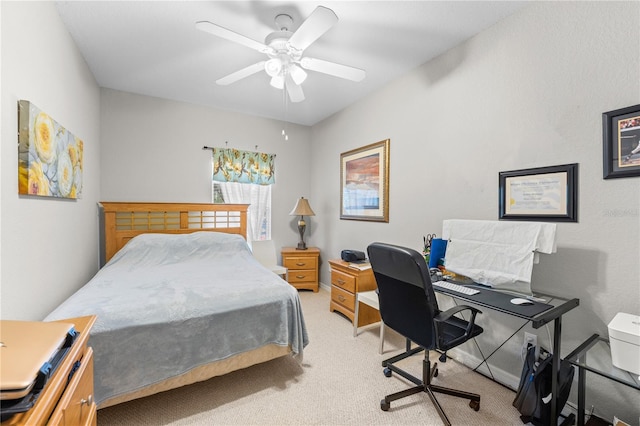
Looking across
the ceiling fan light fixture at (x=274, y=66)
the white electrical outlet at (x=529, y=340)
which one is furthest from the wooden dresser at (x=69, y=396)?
the white electrical outlet at (x=529, y=340)

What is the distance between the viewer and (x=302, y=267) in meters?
4.14

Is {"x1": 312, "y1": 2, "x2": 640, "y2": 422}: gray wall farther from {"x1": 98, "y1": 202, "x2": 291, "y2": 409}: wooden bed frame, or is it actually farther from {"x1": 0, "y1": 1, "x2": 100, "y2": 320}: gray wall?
{"x1": 0, "y1": 1, "x2": 100, "y2": 320}: gray wall

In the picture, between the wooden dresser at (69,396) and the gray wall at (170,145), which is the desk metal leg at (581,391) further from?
the gray wall at (170,145)

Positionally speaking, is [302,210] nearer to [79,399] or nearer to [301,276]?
[301,276]

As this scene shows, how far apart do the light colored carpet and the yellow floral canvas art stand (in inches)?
57.6

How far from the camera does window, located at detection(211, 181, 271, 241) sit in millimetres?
4008

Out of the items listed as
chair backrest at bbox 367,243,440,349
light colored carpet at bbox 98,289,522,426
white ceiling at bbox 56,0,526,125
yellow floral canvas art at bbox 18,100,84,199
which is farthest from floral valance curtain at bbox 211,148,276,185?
chair backrest at bbox 367,243,440,349

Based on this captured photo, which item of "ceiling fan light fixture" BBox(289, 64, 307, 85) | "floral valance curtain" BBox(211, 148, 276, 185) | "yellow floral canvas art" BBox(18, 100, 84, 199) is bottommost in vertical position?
"yellow floral canvas art" BBox(18, 100, 84, 199)

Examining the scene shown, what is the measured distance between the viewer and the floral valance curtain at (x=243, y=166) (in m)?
3.91

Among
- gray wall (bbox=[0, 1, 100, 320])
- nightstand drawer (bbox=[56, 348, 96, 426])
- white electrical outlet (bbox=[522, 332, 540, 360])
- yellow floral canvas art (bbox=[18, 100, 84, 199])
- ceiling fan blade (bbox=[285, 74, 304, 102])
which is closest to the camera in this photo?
nightstand drawer (bbox=[56, 348, 96, 426])

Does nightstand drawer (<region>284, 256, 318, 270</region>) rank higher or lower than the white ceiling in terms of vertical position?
lower

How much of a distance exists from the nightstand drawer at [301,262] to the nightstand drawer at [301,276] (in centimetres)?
6

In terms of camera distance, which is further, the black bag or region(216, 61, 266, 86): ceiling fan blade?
region(216, 61, 266, 86): ceiling fan blade

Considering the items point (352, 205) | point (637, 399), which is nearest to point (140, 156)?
point (352, 205)
